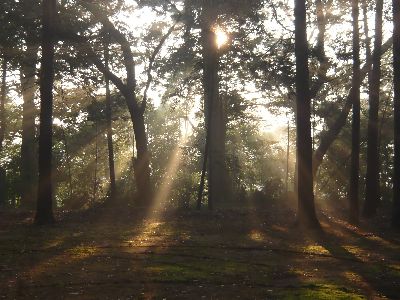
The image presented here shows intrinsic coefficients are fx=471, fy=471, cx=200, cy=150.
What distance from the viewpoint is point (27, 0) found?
65.7 feet

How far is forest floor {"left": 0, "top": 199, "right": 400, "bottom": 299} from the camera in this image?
7664mm

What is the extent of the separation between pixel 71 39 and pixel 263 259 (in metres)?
11.9

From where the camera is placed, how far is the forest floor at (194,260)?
7.66 m

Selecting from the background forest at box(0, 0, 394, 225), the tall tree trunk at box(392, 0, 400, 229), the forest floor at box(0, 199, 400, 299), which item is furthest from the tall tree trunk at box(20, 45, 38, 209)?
the tall tree trunk at box(392, 0, 400, 229)

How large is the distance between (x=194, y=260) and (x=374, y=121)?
13.3 metres

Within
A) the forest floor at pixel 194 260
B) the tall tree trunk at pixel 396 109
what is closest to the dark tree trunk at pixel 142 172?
the forest floor at pixel 194 260

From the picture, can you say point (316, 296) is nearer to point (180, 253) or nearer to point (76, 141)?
point (180, 253)

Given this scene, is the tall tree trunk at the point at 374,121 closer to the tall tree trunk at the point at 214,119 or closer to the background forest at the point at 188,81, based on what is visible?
the background forest at the point at 188,81

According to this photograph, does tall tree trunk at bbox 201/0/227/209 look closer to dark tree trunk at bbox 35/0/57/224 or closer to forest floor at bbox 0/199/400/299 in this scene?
dark tree trunk at bbox 35/0/57/224

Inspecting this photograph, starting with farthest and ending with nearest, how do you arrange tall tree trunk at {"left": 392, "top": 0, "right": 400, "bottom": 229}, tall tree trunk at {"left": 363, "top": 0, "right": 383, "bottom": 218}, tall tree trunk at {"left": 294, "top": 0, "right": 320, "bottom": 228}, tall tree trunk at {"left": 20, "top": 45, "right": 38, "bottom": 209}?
tall tree trunk at {"left": 20, "top": 45, "right": 38, "bottom": 209} < tall tree trunk at {"left": 363, "top": 0, "right": 383, "bottom": 218} < tall tree trunk at {"left": 392, "top": 0, "right": 400, "bottom": 229} < tall tree trunk at {"left": 294, "top": 0, "right": 320, "bottom": 228}

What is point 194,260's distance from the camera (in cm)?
1059

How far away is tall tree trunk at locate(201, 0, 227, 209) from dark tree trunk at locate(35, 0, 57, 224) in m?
8.41

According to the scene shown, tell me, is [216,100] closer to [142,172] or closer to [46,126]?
[142,172]

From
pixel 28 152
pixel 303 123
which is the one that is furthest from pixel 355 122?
pixel 28 152
